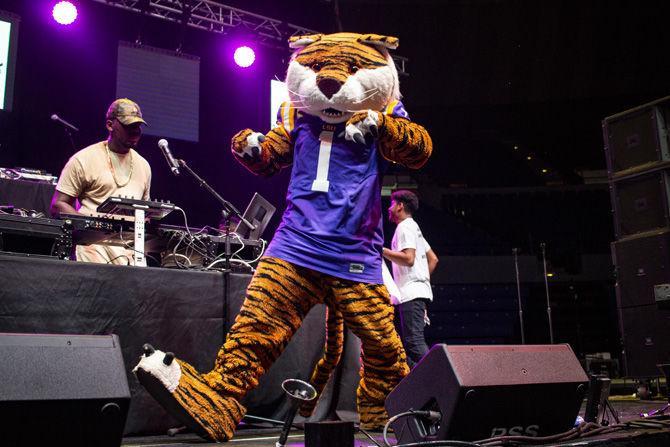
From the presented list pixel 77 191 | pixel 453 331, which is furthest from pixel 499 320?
pixel 77 191

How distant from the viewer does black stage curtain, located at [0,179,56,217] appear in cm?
556

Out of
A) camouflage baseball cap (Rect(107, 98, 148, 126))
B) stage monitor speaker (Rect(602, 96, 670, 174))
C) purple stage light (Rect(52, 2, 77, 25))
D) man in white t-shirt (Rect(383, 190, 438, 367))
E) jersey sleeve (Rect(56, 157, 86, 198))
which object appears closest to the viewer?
jersey sleeve (Rect(56, 157, 86, 198))

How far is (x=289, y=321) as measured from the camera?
262cm

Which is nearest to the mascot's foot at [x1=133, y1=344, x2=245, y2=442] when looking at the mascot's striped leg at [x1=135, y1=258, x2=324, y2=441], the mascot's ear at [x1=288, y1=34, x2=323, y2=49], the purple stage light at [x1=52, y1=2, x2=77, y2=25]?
the mascot's striped leg at [x1=135, y1=258, x2=324, y2=441]

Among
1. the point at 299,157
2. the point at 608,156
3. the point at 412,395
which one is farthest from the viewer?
the point at 608,156

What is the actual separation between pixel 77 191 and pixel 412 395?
2.51 meters

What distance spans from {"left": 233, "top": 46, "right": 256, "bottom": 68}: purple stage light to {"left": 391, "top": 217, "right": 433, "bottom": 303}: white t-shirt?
15.6ft

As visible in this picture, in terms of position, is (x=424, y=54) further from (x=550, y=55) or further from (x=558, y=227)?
(x=558, y=227)

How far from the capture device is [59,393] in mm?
1572

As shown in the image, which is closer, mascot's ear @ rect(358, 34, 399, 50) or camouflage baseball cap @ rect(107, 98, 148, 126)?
mascot's ear @ rect(358, 34, 399, 50)

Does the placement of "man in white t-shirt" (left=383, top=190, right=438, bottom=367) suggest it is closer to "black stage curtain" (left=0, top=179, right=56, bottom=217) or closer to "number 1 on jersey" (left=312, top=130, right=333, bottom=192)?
"number 1 on jersey" (left=312, top=130, right=333, bottom=192)

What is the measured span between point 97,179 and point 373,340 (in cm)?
210

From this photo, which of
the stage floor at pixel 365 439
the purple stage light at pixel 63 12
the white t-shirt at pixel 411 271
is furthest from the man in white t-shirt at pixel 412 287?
the purple stage light at pixel 63 12

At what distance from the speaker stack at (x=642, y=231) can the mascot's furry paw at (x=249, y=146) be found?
381cm
